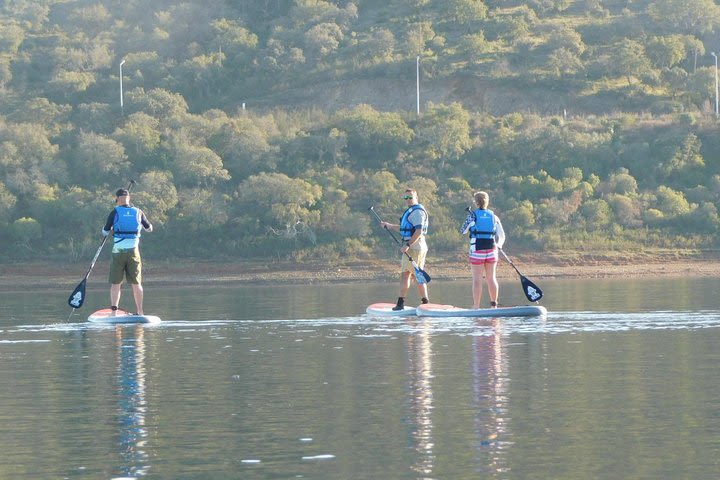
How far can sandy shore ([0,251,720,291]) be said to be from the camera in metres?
47.7

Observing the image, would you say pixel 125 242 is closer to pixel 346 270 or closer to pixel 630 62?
pixel 346 270

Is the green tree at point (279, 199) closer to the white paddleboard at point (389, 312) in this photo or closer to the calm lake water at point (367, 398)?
the white paddleboard at point (389, 312)

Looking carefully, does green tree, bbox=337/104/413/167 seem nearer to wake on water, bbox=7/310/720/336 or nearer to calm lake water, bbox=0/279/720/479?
wake on water, bbox=7/310/720/336

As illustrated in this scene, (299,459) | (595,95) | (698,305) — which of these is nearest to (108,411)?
(299,459)

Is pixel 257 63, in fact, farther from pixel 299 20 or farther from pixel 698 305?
pixel 698 305

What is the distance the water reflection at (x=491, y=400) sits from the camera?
1091 centimetres

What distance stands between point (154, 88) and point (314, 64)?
9.08 meters

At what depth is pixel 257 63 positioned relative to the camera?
79375 mm

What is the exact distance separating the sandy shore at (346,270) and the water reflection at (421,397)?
87.2ft

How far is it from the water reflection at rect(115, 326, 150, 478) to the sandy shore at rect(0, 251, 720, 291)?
26.8 meters

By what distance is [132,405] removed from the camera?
45.7 feet

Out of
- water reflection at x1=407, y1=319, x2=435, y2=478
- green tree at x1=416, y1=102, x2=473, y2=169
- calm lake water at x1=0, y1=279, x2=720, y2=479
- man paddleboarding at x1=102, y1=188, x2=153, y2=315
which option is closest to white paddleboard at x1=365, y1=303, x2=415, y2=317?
calm lake water at x1=0, y1=279, x2=720, y2=479

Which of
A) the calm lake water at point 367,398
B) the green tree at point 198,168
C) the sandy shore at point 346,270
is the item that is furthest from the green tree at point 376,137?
the calm lake water at point 367,398

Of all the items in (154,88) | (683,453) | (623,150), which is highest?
(154,88)
